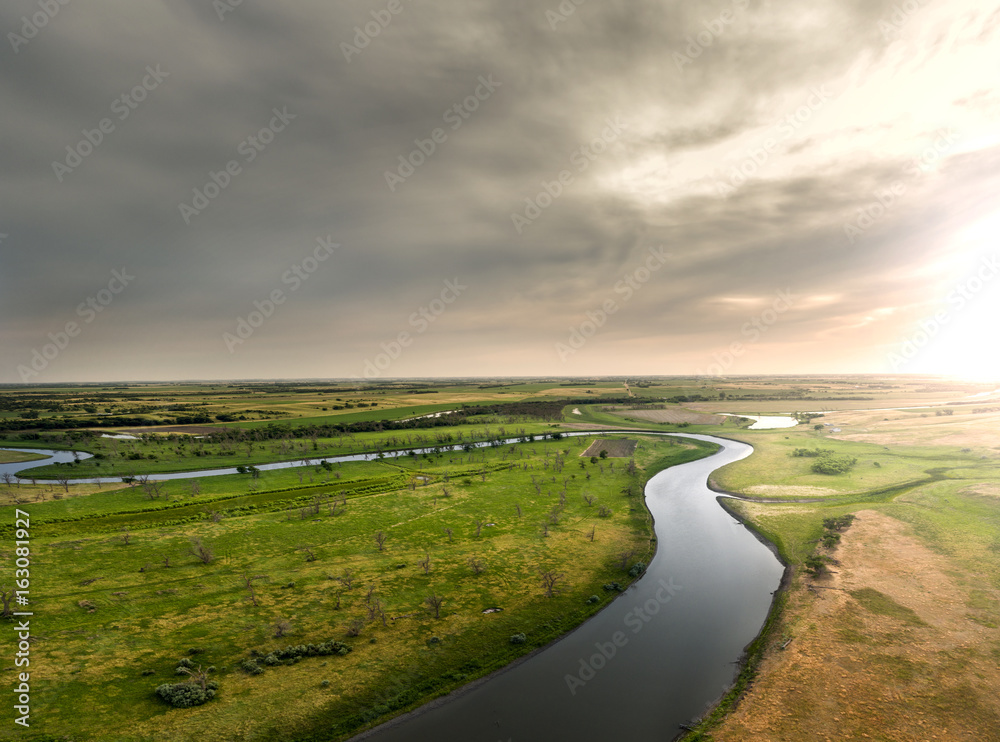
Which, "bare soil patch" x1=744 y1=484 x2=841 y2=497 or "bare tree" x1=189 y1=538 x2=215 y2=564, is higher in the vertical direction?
"bare tree" x1=189 y1=538 x2=215 y2=564

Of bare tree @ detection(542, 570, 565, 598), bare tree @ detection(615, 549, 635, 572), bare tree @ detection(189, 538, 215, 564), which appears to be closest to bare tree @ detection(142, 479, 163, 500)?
bare tree @ detection(189, 538, 215, 564)

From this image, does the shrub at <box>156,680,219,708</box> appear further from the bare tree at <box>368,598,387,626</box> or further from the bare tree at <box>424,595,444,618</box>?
the bare tree at <box>424,595,444,618</box>

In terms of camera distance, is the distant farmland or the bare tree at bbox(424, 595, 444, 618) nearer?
the bare tree at bbox(424, 595, 444, 618)

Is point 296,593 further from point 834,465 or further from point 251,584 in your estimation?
point 834,465

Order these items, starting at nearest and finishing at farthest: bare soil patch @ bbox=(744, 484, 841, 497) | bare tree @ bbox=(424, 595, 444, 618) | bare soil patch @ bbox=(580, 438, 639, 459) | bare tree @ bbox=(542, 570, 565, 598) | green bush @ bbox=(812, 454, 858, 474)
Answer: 1. bare tree @ bbox=(424, 595, 444, 618)
2. bare tree @ bbox=(542, 570, 565, 598)
3. bare soil patch @ bbox=(744, 484, 841, 497)
4. green bush @ bbox=(812, 454, 858, 474)
5. bare soil patch @ bbox=(580, 438, 639, 459)

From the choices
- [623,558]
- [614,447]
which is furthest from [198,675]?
[614,447]

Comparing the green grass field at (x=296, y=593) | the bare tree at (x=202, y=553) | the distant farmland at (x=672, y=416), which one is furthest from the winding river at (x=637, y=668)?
the distant farmland at (x=672, y=416)

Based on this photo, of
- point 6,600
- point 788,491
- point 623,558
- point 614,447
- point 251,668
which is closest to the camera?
point 251,668


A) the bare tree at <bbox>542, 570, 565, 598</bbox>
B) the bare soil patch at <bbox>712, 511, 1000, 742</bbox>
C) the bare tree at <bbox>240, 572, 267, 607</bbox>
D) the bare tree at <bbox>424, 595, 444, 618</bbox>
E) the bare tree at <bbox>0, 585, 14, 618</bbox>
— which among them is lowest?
the bare soil patch at <bbox>712, 511, 1000, 742</bbox>

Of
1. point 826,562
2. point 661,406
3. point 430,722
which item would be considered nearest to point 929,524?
point 826,562
